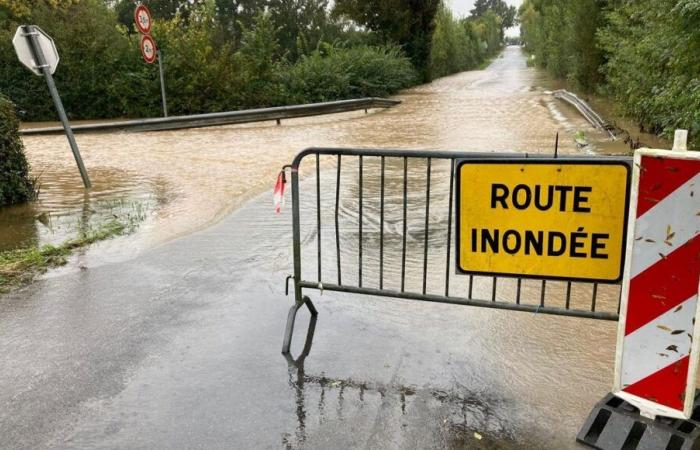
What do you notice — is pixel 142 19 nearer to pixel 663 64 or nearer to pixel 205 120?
pixel 205 120

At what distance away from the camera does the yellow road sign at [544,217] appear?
11.3 ft

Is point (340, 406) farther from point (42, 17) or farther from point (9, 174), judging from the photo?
point (42, 17)

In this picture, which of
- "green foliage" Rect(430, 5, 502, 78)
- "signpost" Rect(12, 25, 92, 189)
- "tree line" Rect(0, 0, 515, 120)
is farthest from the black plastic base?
"green foliage" Rect(430, 5, 502, 78)

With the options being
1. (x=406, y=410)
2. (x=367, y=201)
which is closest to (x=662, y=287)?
(x=406, y=410)

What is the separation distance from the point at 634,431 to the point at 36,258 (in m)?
5.39

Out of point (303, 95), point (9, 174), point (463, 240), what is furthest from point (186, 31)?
point (463, 240)

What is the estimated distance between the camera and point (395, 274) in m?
5.45

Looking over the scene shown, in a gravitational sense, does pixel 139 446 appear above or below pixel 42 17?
below

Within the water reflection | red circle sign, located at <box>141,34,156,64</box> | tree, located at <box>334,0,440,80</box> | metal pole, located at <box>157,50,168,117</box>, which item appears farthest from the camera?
tree, located at <box>334,0,440,80</box>

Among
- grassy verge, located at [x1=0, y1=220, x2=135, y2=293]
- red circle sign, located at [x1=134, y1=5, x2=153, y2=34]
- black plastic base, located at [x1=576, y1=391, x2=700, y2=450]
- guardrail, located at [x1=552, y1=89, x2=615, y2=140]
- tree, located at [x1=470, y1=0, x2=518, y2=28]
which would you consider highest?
tree, located at [x1=470, y1=0, x2=518, y2=28]

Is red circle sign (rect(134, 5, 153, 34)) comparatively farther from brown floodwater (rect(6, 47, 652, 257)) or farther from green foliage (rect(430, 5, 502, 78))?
green foliage (rect(430, 5, 502, 78))

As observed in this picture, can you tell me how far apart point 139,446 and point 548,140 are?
465 inches

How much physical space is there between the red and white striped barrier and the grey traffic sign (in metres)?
8.52

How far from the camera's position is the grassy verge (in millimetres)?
5499
